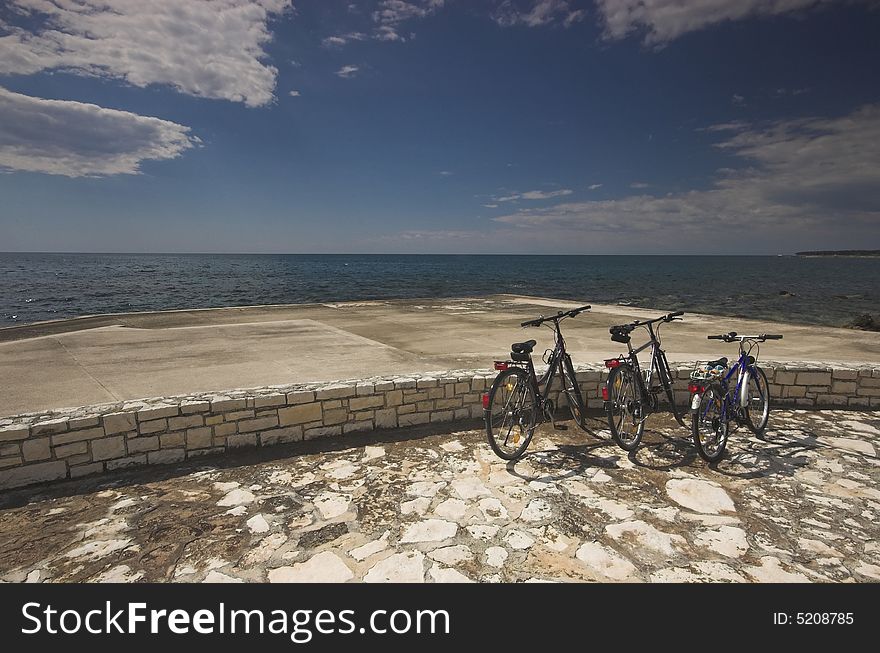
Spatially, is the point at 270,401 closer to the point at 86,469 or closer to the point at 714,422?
the point at 86,469

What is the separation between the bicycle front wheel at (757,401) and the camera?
500 centimetres

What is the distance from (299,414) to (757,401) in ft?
16.8

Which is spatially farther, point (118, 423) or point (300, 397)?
point (300, 397)

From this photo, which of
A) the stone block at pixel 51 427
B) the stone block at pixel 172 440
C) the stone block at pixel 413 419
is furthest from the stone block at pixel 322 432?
the stone block at pixel 51 427

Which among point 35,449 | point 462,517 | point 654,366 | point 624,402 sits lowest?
point 462,517

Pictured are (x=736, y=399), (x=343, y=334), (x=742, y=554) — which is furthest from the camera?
(x=343, y=334)

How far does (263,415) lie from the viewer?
15.1 feet

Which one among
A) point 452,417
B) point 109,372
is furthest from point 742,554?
point 109,372

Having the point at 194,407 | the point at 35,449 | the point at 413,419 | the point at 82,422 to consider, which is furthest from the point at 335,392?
the point at 35,449

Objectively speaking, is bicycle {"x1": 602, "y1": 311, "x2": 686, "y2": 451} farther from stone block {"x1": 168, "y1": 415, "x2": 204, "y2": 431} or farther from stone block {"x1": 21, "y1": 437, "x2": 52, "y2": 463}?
stone block {"x1": 21, "y1": 437, "x2": 52, "y2": 463}

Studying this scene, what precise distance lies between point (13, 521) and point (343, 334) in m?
7.82

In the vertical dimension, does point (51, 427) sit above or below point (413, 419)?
above
